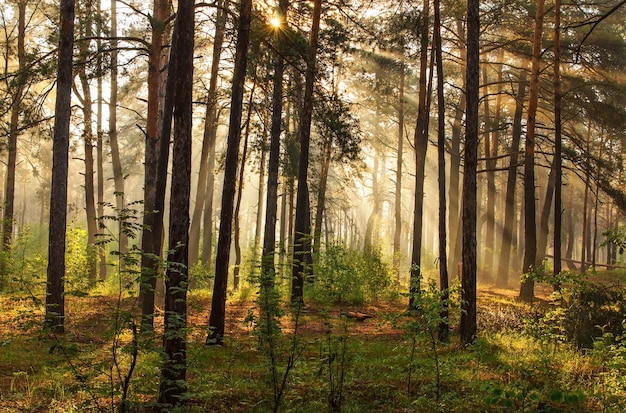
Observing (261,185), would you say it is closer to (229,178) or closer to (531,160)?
(531,160)

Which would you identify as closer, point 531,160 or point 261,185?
point 531,160

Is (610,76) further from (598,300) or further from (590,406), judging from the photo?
(590,406)

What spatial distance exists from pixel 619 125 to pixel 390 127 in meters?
16.0

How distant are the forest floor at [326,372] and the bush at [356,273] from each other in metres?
4.50

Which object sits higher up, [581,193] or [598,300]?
[581,193]

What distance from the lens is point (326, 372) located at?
7.21m

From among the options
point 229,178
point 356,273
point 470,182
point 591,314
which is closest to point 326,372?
point 229,178

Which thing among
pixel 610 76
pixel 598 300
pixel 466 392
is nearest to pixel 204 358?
pixel 466 392

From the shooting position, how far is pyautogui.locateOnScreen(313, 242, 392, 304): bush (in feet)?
53.6

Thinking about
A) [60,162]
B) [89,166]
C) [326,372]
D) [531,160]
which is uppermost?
Answer: [531,160]

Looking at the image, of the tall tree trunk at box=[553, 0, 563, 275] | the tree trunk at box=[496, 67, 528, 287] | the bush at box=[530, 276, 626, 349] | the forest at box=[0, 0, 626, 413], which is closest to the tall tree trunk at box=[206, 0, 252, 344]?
the forest at box=[0, 0, 626, 413]

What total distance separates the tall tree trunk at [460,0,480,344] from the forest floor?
0.66 meters

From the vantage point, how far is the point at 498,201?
45438 millimetres

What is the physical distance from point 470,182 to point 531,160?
9300 mm
